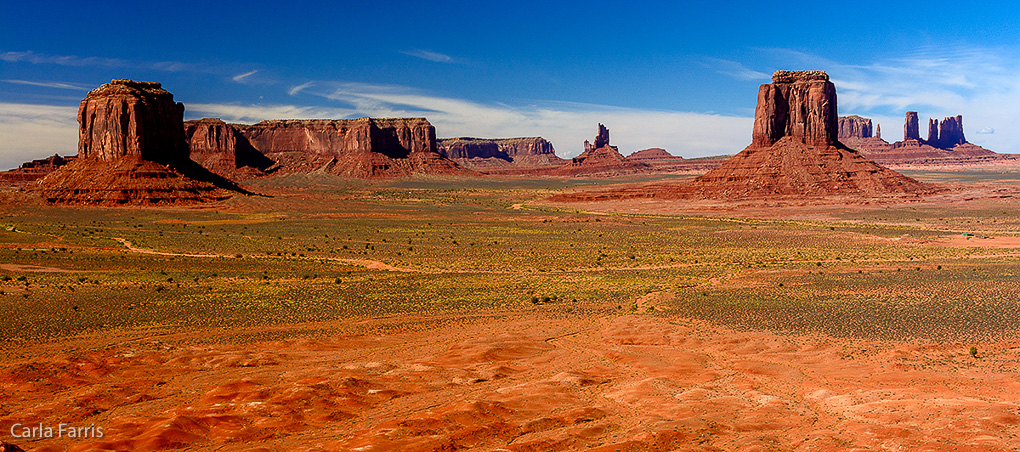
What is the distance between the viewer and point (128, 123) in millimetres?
92000

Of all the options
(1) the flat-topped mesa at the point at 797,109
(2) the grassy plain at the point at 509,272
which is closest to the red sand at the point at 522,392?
(2) the grassy plain at the point at 509,272

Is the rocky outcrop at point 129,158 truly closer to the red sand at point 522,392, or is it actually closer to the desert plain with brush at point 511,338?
the desert plain with brush at point 511,338

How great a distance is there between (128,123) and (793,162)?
296 feet

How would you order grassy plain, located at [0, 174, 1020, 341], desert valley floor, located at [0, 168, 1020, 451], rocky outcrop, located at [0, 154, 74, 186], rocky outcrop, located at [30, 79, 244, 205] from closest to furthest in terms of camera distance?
desert valley floor, located at [0, 168, 1020, 451]
grassy plain, located at [0, 174, 1020, 341]
rocky outcrop, located at [30, 79, 244, 205]
rocky outcrop, located at [0, 154, 74, 186]

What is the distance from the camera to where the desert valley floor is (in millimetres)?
13953

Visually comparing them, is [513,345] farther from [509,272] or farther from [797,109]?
[797,109]

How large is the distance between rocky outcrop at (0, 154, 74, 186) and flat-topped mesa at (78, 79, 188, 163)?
183ft

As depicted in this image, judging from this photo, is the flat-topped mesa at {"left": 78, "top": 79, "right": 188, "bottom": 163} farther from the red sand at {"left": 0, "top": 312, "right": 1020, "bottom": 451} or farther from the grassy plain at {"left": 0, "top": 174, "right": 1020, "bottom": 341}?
the red sand at {"left": 0, "top": 312, "right": 1020, "bottom": 451}

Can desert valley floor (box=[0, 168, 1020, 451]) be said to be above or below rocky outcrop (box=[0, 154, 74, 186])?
below

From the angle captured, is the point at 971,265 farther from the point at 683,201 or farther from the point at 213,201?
the point at 213,201

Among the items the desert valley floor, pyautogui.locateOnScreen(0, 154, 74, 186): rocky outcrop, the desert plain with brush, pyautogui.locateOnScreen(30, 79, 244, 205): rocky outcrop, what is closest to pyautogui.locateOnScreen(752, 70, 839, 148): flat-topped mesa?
the desert plain with brush

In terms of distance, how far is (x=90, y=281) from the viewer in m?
32.6

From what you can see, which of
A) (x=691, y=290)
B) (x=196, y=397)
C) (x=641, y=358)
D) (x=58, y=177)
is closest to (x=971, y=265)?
(x=691, y=290)

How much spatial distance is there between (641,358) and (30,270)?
3148cm
